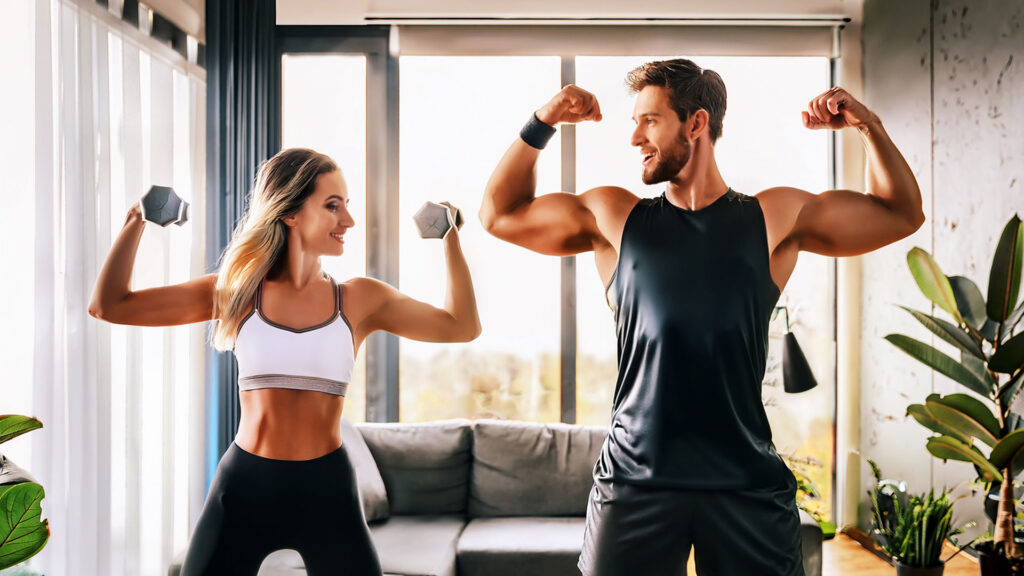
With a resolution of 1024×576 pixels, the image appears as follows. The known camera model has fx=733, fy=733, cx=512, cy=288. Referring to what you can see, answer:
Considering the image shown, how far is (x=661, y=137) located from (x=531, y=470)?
6.70ft

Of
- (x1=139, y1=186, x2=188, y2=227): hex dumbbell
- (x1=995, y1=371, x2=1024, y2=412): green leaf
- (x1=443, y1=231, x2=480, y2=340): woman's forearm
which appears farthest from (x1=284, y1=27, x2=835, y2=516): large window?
(x1=139, y1=186, x2=188, y2=227): hex dumbbell

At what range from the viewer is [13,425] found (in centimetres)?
116

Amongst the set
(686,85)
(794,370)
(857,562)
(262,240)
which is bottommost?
(857,562)

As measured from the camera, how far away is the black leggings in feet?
4.56

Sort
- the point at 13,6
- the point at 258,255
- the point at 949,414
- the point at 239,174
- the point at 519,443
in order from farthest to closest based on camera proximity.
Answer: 1. the point at 239,174
2. the point at 519,443
3. the point at 949,414
4. the point at 13,6
5. the point at 258,255

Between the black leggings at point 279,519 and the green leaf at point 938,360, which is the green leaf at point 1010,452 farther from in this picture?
the black leggings at point 279,519

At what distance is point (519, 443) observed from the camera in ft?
10.2

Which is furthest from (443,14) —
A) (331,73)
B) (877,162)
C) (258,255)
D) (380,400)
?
(877,162)

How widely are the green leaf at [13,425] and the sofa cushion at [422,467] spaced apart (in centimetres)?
200

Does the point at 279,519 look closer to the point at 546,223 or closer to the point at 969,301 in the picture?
the point at 546,223

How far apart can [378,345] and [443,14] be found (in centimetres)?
170

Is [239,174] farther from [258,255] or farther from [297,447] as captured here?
[297,447]

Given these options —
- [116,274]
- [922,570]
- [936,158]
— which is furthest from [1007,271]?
[116,274]

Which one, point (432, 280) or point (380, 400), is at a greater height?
point (432, 280)
